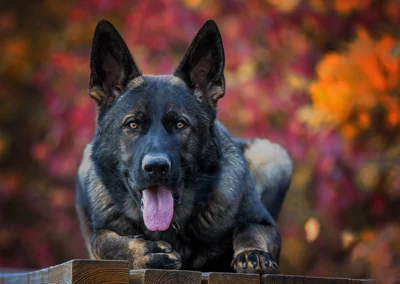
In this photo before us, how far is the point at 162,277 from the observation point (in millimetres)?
3252

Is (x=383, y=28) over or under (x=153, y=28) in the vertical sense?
under

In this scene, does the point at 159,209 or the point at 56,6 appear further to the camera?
the point at 56,6

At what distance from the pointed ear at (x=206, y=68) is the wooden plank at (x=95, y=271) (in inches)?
57.2

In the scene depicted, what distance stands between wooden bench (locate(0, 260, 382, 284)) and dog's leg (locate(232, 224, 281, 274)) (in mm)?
246

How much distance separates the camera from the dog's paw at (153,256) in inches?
144

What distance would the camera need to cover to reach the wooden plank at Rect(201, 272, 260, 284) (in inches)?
132

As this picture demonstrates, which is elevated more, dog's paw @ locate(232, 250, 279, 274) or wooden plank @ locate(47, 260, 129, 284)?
dog's paw @ locate(232, 250, 279, 274)

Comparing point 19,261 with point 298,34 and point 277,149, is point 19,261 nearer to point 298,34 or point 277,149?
point 298,34

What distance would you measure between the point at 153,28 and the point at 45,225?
380 centimetres

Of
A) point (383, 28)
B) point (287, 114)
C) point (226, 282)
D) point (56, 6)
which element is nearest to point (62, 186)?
point (56, 6)

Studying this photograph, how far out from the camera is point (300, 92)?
8.41 meters

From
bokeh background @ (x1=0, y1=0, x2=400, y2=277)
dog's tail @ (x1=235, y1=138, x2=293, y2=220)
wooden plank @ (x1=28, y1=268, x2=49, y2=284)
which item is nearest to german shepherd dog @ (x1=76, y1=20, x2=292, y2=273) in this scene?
wooden plank @ (x1=28, y1=268, x2=49, y2=284)

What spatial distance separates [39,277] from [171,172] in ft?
2.80

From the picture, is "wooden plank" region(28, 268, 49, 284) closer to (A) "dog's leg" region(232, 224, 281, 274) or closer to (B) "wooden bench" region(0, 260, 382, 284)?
(B) "wooden bench" region(0, 260, 382, 284)
